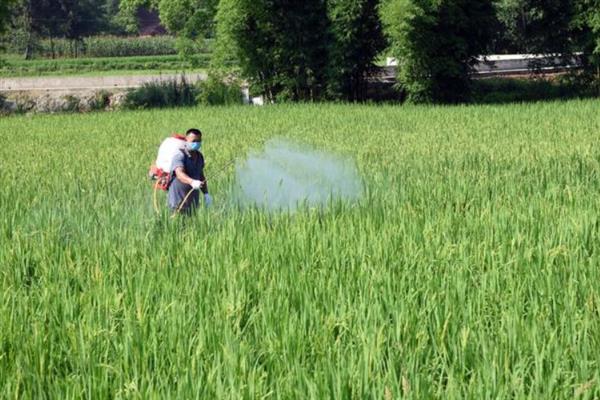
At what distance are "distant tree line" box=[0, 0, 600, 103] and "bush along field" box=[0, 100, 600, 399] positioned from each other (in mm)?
20183

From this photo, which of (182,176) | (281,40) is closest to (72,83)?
(281,40)

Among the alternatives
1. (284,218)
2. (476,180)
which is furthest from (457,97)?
(284,218)

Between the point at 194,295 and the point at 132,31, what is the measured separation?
8339 cm

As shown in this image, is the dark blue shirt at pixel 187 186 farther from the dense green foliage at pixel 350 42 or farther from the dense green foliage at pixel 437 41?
the dense green foliage at pixel 350 42

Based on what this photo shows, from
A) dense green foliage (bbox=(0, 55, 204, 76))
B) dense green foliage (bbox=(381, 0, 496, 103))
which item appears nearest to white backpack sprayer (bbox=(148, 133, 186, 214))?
dense green foliage (bbox=(381, 0, 496, 103))

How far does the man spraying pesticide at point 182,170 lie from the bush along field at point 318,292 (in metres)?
0.36

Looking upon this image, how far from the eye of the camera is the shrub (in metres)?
36.2

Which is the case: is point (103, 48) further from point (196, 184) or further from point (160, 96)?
point (196, 184)

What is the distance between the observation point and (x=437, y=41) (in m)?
31.0

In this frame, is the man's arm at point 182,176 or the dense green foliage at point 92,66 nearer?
the man's arm at point 182,176

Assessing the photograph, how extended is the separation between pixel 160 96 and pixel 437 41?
11409mm

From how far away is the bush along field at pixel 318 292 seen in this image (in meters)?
3.56

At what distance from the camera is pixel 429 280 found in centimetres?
507

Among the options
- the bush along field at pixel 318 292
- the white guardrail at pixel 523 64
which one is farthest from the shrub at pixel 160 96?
the bush along field at pixel 318 292
